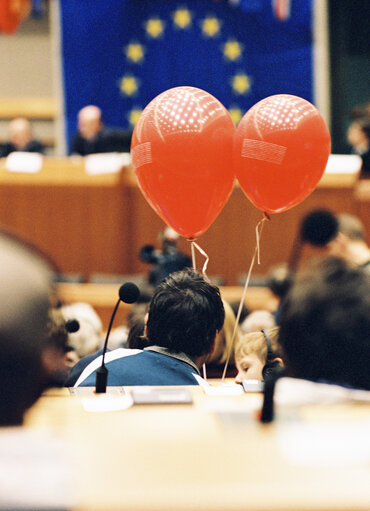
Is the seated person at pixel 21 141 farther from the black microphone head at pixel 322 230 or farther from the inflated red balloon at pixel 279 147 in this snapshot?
the inflated red balloon at pixel 279 147

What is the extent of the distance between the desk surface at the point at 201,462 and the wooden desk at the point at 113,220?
3.85 m

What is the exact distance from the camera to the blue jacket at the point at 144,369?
1.80 metres

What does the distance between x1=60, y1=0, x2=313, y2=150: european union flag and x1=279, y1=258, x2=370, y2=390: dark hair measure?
20.9ft

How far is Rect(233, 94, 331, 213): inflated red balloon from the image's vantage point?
206cm

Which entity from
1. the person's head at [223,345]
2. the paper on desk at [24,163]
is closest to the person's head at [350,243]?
the person's head at [223,345]

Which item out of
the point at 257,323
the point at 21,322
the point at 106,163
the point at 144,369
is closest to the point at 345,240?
the point at 257,323

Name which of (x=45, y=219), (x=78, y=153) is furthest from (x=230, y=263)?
(x=78, y=153)

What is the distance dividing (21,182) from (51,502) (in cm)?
456

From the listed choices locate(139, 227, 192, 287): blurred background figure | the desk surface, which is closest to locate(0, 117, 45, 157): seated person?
locate(139, 227, 192, 287): blurred background figure

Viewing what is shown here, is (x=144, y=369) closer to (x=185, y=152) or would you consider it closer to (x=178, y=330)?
(x=178, y=330)

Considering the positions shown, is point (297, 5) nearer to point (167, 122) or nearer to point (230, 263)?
point (230, 263)

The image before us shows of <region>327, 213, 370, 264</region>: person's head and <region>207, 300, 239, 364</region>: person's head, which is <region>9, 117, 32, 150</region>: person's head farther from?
<region>207, 300, 239, 364</region>: person's head

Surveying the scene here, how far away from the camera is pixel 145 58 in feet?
23.8

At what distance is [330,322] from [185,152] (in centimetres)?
111
